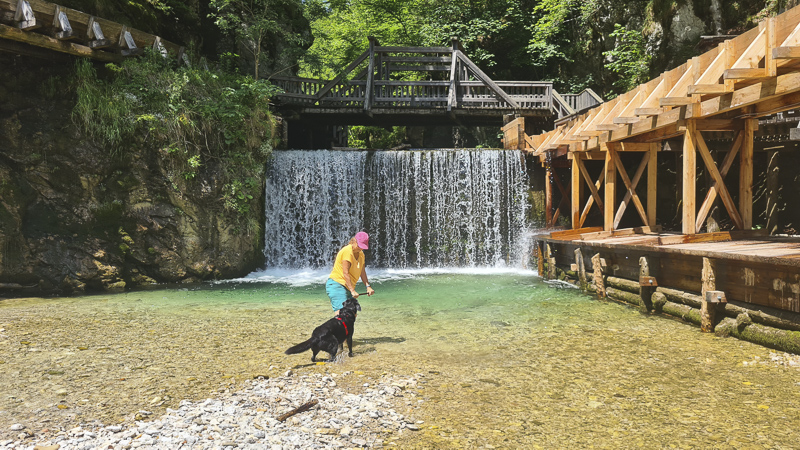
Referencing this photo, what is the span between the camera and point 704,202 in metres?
8.13

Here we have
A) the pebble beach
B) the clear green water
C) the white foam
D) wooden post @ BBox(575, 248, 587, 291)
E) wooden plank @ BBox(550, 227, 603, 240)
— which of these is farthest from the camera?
the white foam

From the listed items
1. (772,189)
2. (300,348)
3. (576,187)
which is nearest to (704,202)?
(576,187)

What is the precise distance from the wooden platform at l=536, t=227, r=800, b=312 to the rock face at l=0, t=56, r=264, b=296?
31.2ft

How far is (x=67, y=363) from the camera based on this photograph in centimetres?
549

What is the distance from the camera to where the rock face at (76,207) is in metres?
10.8

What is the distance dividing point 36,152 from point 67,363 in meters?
7.63

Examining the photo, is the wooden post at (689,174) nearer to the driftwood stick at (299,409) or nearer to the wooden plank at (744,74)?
the wooden plank at (744,74)

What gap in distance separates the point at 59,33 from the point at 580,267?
38.6 feet

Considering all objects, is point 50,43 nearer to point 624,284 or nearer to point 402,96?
point 402,96

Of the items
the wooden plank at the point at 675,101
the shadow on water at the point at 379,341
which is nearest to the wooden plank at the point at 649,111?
the wooden plank at the point at 675,101

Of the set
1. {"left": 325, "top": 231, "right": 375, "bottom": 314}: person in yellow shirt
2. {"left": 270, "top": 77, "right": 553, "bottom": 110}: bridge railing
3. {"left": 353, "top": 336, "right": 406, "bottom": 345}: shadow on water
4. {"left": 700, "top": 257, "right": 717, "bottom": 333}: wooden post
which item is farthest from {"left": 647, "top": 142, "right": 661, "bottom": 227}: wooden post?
{"left": 270, "top": 77, "right": 553, "bottom": 110}: bridge railing

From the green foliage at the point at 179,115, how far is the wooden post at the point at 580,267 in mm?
8510

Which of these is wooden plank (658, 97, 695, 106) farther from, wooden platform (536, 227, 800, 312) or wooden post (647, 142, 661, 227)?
wooden post (647, 142, 661, 227)

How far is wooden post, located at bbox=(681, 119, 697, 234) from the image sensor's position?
7.62m
